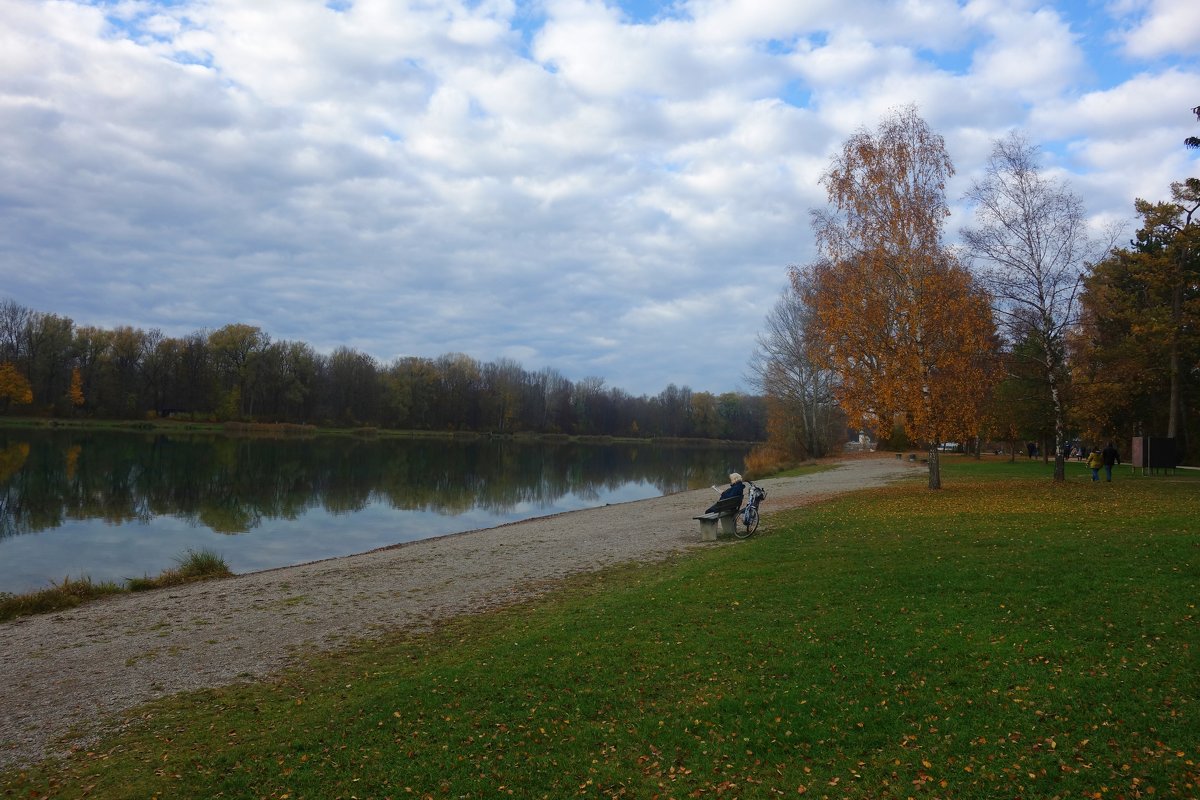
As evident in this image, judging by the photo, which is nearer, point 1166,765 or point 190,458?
point 1166,765

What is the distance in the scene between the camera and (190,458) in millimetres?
47125

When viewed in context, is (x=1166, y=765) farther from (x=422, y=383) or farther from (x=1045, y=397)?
(x=422, y=383)

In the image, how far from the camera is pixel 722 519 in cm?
1673

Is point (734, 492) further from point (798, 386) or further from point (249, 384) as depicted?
point (249, 384)

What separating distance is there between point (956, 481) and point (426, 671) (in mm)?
24771

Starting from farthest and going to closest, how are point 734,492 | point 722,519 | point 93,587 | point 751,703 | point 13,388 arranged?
point 13,388
point 734,492
point 722,519
point 93,587
point 751,703

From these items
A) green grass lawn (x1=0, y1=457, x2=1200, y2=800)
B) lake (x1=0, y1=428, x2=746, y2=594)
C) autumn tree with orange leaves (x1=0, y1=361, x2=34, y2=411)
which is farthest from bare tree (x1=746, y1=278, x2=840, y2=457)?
autumn tree with orange leaves (x1=0, y1=361, x2=34, y2=411)

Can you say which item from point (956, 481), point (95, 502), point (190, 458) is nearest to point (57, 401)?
point (190, 458)

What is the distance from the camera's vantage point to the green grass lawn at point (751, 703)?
17.5ft

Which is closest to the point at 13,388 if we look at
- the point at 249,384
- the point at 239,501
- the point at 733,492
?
the point at 249,384

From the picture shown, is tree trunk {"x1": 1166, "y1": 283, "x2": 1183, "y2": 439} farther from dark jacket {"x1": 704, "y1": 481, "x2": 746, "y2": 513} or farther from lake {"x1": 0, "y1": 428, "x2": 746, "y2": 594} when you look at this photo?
lake {"x1": 0, "y1": 428, "x2": 746, "y2": 594}

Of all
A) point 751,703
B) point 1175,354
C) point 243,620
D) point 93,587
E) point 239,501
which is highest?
point 1175,354

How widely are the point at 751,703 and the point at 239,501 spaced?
88.2 ft

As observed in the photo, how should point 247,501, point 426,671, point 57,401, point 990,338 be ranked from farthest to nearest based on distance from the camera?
1. point 57,401
2. point 247,501
3. point 990,338
4. point 426,671
